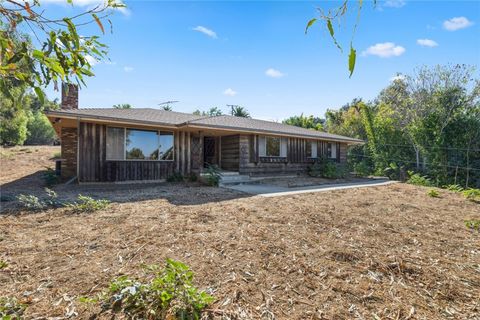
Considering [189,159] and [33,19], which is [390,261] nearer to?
[33,19]

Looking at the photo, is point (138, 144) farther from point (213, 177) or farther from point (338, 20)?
point (338, 20)

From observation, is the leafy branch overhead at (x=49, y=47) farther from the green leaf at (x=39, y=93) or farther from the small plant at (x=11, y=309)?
the small plant at (x=11, y=309)

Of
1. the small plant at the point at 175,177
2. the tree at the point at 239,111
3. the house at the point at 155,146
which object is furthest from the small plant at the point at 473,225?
the tree at the point at 239,111

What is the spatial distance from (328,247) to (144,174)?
842cm

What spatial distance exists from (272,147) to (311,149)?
10.1ft

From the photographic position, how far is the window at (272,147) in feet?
42.1

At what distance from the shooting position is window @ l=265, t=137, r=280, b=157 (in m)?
13.1

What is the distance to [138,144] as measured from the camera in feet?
33.5

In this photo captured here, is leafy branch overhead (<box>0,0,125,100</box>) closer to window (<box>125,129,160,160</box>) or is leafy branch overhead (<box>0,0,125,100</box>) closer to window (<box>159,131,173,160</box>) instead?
Result: window (<box>125,129,160,160</box>)

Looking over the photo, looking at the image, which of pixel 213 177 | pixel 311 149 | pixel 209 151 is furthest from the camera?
pixel 311 149

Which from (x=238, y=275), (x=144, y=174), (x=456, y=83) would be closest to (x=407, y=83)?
(x=456, y=83)

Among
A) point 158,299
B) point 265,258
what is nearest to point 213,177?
point 265,258

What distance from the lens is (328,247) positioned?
3.60 m

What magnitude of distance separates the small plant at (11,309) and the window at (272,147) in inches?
436
